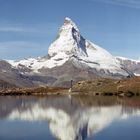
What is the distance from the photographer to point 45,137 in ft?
279

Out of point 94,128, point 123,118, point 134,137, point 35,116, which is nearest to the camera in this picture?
point 134,137

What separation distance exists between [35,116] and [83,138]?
5152 centimetres

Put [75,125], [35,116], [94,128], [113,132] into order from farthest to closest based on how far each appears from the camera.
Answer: [35,116] → [75,125] → [94,128] → [113,132]

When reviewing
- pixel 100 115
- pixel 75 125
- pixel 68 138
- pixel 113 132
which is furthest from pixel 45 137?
pixel 100 115

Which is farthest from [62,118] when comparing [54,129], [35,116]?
[54,129]

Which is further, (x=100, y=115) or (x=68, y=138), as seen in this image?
(x=100, y=115)

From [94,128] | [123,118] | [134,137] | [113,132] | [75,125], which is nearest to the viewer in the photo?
[134,137]

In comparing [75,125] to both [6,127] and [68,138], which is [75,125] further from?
[68,138]

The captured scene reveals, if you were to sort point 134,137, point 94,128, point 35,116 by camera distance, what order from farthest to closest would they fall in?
point 35,116, point 94,128, point 134,137

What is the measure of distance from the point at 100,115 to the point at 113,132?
44.1 meters

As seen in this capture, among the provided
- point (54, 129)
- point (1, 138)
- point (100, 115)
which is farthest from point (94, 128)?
point (100, 115)

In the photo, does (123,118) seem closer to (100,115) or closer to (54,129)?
(100,115)

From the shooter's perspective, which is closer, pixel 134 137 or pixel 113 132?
pixel 134 137

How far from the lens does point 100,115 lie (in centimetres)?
13412
